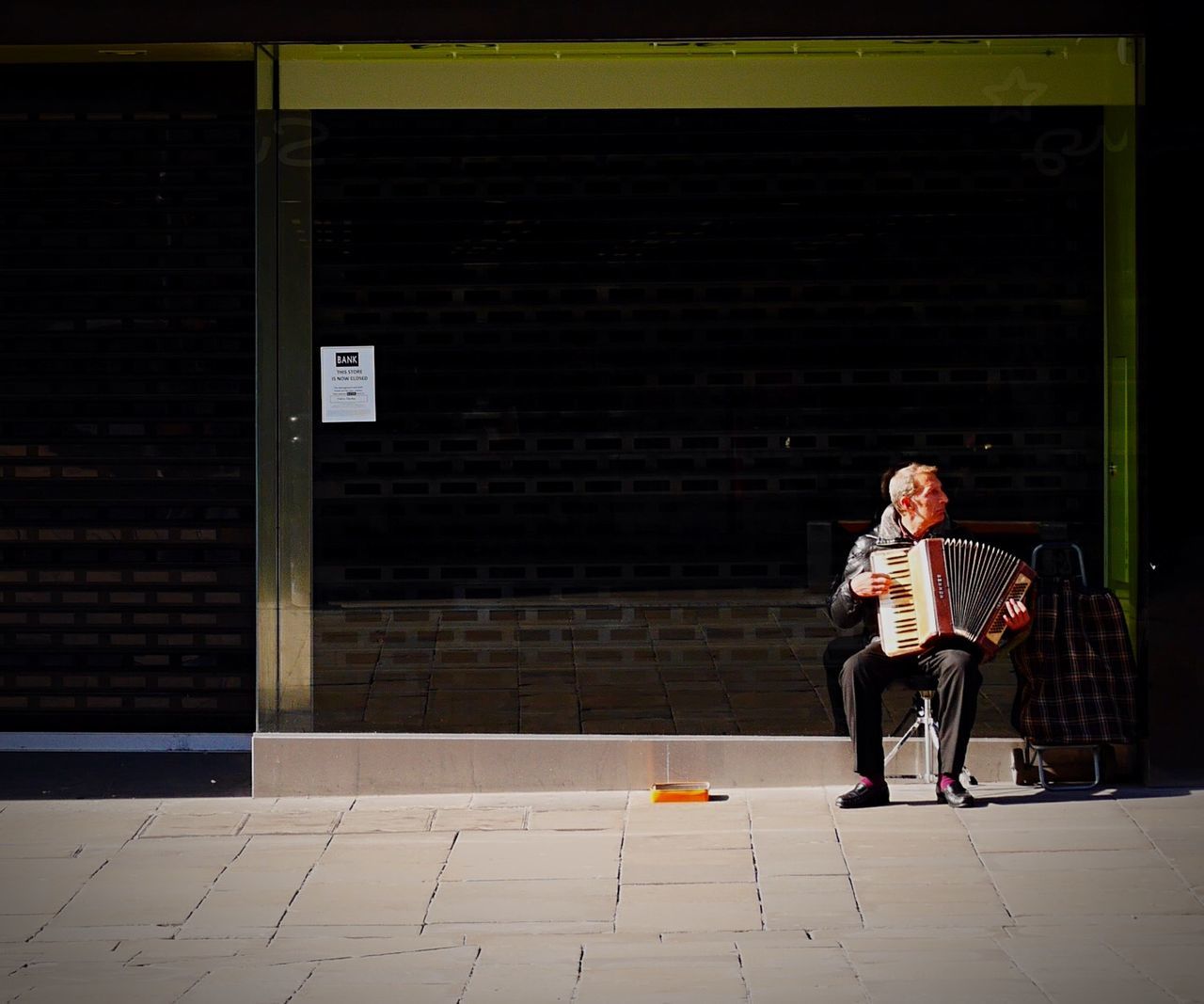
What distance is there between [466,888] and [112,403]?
3.30 metres

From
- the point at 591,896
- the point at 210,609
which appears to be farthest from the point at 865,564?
the point at 210,609

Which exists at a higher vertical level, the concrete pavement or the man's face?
the man's face

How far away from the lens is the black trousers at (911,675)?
283 inches

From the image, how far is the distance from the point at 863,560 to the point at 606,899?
2010 millimetres

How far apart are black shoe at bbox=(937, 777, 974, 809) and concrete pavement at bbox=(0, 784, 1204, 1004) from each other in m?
0.09

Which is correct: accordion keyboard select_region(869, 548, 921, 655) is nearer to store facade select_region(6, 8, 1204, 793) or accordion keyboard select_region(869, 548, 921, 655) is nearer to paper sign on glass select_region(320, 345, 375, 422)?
store facade select_region(6, 8, 1204, 793)

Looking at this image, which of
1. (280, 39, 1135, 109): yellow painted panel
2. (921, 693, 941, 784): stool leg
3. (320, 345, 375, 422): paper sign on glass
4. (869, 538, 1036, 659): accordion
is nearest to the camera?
(869, 538, 1036, 659): accordion

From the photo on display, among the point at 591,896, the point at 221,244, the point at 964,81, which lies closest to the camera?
the point at 591,896

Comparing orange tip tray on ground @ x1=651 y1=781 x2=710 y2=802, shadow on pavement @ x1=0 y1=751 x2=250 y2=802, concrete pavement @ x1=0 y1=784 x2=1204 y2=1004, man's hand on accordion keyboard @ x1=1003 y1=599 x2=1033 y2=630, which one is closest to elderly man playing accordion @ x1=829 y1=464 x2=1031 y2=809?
man's hand on accordion keyboard @ x1=1003 y1=599 x2=1033 y2=630

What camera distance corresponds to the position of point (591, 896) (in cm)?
607

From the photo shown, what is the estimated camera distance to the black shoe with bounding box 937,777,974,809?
716 centimetres

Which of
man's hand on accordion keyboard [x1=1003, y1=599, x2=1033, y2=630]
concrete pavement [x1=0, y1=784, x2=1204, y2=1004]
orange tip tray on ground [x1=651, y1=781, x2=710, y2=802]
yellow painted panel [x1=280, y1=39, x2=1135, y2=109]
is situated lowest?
concrete pavement [x1=0, y1=784, x2=1204, y2=1004]

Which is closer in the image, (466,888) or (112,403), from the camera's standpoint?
(466,888)

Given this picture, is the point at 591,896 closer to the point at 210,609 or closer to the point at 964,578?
the point at 964,578
